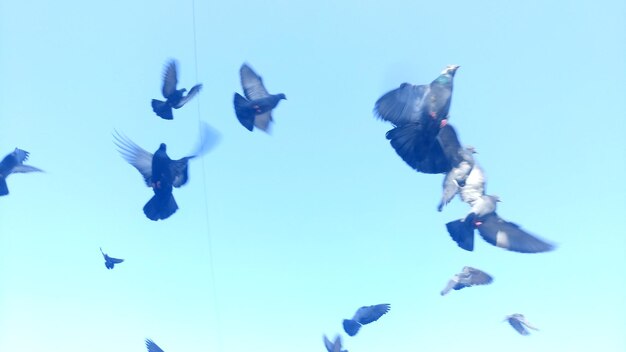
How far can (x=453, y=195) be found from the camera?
16.6ft

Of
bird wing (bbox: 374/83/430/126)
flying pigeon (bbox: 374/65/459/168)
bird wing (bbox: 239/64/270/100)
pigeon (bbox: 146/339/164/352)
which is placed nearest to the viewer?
flying pigeon (bbox: 374/65/459/168)

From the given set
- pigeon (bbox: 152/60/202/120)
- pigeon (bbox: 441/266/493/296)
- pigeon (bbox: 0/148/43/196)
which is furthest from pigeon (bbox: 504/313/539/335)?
pigeon (bbox: 0/148/43/196)

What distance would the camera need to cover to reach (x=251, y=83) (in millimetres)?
5688

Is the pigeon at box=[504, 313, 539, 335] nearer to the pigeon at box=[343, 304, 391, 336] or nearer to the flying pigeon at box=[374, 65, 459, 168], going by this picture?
the pigeon at box=[343, 304, 391, 336]

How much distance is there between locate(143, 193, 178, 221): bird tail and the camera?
5301 millimetres

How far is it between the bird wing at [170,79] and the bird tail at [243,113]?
2.25ft

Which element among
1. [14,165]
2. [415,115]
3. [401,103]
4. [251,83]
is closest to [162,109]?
[251,83]

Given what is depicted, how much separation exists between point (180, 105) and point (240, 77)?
667 mm

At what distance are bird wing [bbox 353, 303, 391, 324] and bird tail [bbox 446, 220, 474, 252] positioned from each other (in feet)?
5.15

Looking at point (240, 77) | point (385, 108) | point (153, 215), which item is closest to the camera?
point (385, 108)

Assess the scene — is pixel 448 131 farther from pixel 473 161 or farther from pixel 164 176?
pixel 164 176

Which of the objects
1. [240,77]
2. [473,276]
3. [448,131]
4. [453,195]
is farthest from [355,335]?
[240,77]

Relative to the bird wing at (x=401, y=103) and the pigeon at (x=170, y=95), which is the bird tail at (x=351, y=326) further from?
the pigeon at (x=170, y=95)

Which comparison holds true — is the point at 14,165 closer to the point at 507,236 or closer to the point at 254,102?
the point at 254,102
